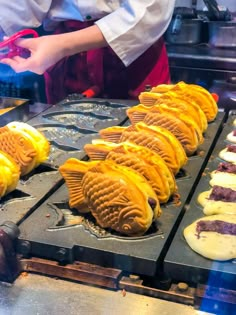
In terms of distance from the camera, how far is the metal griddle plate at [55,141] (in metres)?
1.28

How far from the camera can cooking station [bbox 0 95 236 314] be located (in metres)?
0.97

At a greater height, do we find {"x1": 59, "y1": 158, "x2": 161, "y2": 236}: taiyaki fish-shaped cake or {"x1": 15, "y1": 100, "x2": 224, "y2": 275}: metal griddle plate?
{"x1": 59, "y1": 158, "x2": 161, "y2": 236}: taiyaki fish-shaped cake

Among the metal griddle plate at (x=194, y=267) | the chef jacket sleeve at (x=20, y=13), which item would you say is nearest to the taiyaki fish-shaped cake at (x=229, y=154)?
the metal griddle plate at (x=194, y=267)

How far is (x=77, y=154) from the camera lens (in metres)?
1.61

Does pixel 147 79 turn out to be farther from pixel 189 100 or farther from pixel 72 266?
pixel 72 266

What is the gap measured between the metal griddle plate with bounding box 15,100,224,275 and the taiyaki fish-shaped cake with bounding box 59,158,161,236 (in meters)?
0.03

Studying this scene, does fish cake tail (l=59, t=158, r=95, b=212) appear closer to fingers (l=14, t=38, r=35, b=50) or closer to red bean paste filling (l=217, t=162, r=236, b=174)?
red bean paste filling (l=217, t=162, r=236, b=174)

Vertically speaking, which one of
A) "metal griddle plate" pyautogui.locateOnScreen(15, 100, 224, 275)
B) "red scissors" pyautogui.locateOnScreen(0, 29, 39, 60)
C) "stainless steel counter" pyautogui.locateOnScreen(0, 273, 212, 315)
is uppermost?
"red scissors" pyautogui.locateOnScreen(0, 29, 39, 60)

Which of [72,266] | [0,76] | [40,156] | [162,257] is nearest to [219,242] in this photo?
[162,257]

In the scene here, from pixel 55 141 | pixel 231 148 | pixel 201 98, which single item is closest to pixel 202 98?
pixel 201 98

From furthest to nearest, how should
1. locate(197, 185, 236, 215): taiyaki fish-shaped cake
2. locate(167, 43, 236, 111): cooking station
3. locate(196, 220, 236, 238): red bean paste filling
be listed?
1. locate(167, 43, 236, 111): cooking station
2. locate(197, 185, 236, 215): taiyaki fish-shaped cake
3. locate(196, 220, 236, 238): red bean paste filling

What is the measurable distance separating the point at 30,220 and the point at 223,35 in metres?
2.54

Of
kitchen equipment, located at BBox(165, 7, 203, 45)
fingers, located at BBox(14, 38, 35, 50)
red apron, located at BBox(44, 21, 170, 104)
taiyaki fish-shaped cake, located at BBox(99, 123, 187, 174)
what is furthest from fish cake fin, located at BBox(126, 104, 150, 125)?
kitchen equipment, located at BBox(165, 7, 203, 45)

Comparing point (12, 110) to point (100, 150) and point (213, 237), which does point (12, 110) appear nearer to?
point (100, 150)
